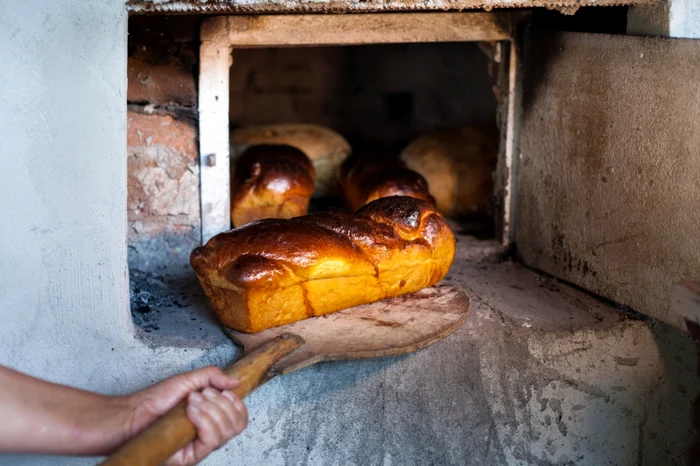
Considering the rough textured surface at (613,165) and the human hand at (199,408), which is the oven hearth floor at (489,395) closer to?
the rough textured surface at (613,165)

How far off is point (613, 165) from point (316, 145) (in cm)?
111

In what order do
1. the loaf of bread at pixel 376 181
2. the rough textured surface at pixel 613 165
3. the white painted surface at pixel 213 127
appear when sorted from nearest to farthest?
the rough textured surface at pixel 613 165, the white painted surface at pixel 213 127, the loaf of bread at pixel 376 181

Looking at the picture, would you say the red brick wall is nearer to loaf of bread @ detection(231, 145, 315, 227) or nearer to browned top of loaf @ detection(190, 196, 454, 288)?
loaf of bread @ detection(231, 145, 315, 227)

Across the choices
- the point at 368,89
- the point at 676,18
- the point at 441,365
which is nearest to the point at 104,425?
the point at 441,365

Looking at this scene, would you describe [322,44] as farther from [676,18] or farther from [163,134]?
[676,18]

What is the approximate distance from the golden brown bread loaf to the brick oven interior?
0.13 metres

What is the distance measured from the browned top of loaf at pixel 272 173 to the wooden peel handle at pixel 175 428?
86 cm

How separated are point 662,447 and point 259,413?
90 cm

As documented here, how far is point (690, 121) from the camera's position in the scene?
1.63 metres

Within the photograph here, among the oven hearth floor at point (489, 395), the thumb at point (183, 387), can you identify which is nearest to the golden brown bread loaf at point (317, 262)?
the oven hearth floor at point (489, 395)

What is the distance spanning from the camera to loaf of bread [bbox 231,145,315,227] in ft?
7.47

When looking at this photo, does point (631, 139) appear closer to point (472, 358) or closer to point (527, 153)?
point (527, 153)

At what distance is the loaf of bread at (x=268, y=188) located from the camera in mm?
2277

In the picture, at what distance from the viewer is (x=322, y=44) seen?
6.88 ft
